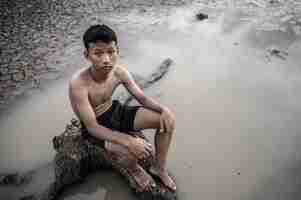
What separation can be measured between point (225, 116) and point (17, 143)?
1878 millimetres

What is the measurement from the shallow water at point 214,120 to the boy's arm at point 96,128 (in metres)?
0.54

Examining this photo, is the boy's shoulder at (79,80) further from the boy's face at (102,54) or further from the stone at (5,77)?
the stone at (5,77)

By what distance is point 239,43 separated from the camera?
12.5 feet

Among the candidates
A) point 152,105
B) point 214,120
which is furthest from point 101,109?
point 214,120

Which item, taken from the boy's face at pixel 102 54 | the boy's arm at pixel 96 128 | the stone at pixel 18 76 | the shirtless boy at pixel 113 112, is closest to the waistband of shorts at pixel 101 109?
the shirtless boy at pixel 113 112

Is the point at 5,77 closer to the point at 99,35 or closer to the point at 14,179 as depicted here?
the point at 14,179

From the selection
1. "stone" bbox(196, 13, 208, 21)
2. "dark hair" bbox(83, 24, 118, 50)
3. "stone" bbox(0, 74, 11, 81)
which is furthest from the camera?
"stone" bbox(196, 13, 208, 21)

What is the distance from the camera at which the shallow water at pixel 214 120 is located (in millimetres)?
2242

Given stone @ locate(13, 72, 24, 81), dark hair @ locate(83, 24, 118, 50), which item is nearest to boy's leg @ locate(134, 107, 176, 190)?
dark hair @ locate(83, 24, 118, 50)

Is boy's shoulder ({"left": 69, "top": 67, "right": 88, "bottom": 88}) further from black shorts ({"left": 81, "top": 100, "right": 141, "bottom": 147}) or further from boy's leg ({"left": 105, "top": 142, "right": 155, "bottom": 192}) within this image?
boy's leg ({"left": 105, "top": 142, "right": 155, "bottom": 192})

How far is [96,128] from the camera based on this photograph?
191 centimetres

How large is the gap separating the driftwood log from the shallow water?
88 mm

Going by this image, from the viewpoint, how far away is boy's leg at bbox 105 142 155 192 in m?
1.95

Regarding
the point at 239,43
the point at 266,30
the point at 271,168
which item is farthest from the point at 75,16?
the point at 271,168
